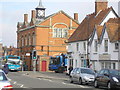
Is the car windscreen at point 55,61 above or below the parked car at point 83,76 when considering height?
above

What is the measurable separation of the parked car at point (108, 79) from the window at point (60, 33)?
51.3 meters

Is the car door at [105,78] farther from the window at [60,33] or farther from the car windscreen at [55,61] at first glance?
the window at [60,33]

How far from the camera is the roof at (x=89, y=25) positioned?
48219mm

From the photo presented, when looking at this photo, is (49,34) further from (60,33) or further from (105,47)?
(105,47)

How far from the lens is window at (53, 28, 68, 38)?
76.9m

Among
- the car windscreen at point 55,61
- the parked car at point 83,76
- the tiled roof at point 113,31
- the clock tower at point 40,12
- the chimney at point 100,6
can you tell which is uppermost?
the clock tower at point 40,12

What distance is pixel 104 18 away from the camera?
4778 centimetres

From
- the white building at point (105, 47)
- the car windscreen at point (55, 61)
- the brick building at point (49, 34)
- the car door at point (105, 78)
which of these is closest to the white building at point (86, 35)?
the white building at point (105, 47)

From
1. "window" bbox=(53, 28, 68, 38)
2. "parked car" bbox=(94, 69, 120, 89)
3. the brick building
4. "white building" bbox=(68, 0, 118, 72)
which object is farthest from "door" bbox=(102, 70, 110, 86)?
"window" bbox=(53, 28, 68, 38)

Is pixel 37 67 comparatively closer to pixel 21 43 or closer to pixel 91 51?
pixel 21 43

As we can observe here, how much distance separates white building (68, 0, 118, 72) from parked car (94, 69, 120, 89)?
61.7 feet

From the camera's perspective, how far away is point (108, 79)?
23.7 meters

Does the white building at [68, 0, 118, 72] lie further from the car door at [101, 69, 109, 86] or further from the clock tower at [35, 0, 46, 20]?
the clock tower at [35, 0, 46, 20]

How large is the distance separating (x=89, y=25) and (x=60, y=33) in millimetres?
27224
